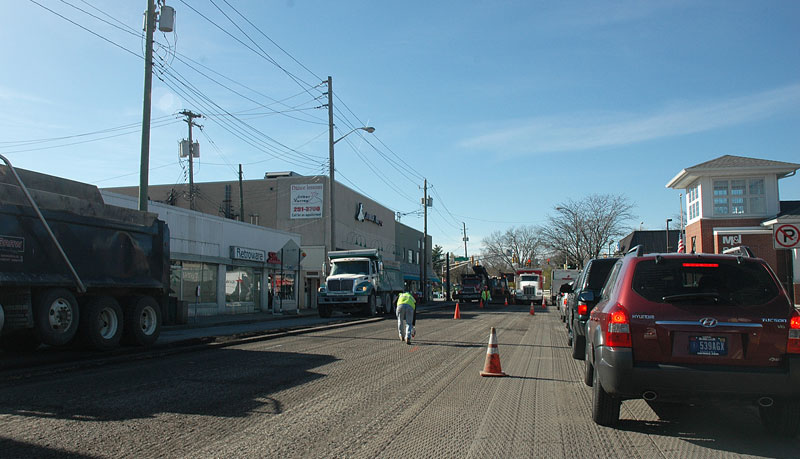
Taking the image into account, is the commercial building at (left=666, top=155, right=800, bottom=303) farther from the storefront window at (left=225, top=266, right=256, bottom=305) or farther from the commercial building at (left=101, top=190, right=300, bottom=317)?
the storefront window at (left=225, top=266, right=256, bottom=305)

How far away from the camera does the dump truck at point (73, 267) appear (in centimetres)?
1030

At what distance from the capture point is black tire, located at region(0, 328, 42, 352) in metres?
11.5

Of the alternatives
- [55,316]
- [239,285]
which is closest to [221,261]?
[239,285]

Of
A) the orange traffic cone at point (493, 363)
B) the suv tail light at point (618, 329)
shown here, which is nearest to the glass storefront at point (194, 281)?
the orange traffic cone at point (493, 363)

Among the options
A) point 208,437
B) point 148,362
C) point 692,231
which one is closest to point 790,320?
point 208,437

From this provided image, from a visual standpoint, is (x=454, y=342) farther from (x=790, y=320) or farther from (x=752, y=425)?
(x=790, y=320)

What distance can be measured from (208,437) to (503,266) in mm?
117870

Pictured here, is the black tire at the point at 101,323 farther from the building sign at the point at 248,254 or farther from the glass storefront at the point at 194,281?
the building sign at the point at 248,254

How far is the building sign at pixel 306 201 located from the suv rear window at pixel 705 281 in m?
40.8

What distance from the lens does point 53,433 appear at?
5.55 meters

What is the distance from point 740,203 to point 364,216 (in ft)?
100

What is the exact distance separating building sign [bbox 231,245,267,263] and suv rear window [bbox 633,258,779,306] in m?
26.4

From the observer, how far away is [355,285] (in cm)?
2659

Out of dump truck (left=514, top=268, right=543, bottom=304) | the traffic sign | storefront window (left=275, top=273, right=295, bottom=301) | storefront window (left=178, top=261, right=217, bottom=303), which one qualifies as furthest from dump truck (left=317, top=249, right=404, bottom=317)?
dump truck (left=514, top=268, right=543, bottom=304)
